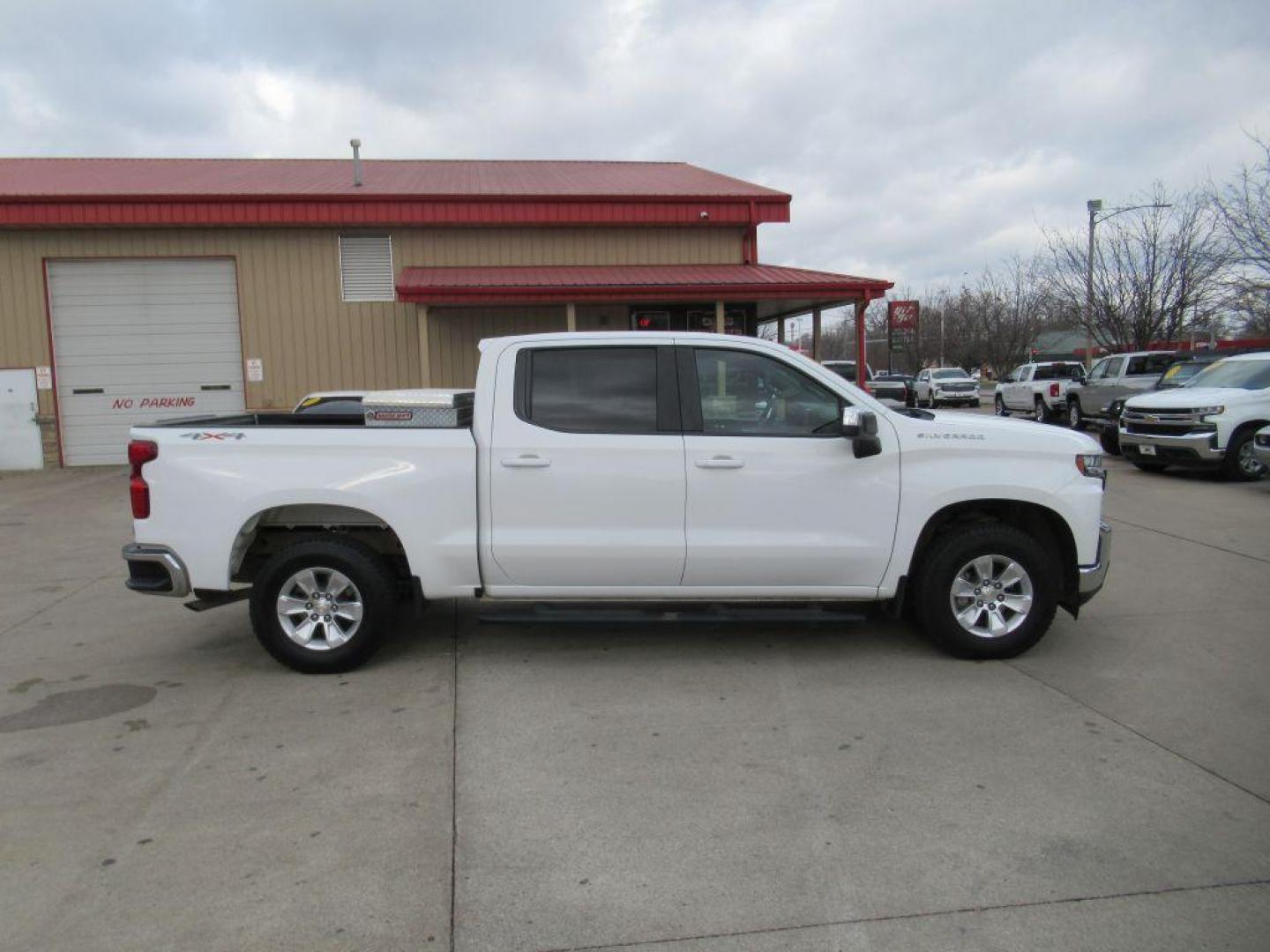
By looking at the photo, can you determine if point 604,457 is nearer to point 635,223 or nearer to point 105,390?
point 635,223

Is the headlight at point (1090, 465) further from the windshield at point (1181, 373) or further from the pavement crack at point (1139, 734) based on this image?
the windshield at point (1181, 373)

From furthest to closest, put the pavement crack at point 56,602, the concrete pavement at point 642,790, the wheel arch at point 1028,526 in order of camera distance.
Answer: the pavement crack at point 56,602, the wheel arch at point 1028,526, the concrete pavement at point 642,790

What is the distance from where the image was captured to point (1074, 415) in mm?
22891

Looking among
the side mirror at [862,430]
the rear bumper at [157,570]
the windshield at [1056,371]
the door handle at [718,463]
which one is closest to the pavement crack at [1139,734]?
the side mirror at [862,430]

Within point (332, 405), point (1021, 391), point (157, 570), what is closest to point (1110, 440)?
point (1021, 391)

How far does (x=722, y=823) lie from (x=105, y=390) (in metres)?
17.4

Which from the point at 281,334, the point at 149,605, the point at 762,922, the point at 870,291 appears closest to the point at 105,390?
the point at 281,334

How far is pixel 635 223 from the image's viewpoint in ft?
61.4

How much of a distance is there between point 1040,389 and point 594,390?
22.6 meters

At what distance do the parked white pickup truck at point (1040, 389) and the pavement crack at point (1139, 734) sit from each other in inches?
776

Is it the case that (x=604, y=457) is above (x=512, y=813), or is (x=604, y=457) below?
above

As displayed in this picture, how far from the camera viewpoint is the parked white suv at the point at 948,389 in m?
35.4

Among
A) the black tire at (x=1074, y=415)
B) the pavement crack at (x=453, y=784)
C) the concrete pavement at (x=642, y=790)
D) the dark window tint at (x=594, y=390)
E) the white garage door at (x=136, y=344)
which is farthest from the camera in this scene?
the black tire at (x=1074, y=415)

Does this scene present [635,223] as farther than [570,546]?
Yes
